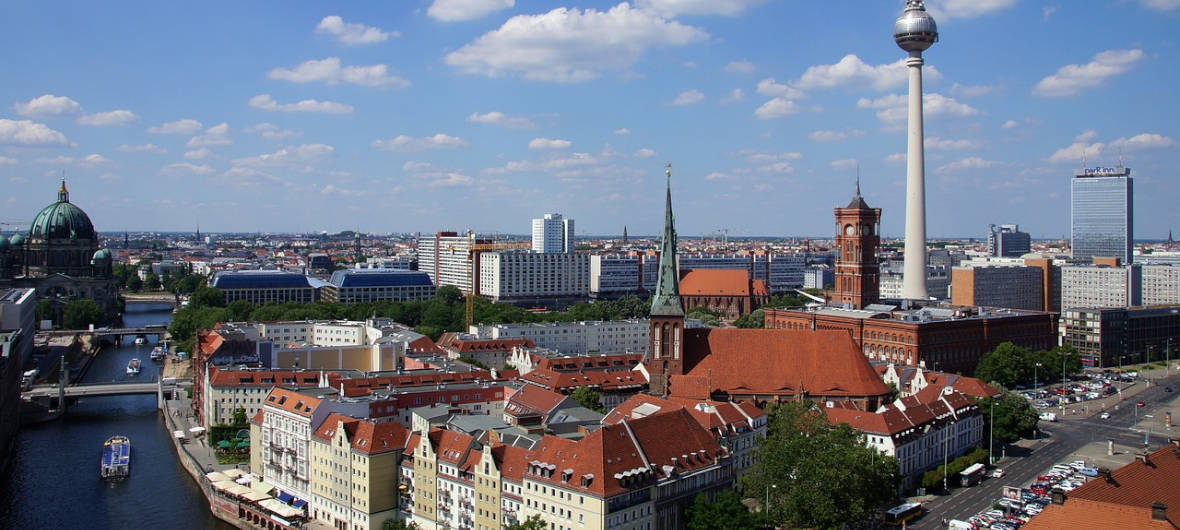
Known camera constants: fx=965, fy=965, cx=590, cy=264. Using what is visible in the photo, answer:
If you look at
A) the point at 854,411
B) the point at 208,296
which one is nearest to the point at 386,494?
the point at 854,411

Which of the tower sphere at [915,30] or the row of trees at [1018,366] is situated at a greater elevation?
the tower sphere at [915,30]

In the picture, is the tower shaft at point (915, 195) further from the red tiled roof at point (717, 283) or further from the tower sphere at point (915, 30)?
the red tiled roof at point (717, 283)

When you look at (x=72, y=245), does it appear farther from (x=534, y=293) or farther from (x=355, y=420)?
(x=355, y=420)

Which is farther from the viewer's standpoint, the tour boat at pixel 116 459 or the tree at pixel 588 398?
the tree at pixel 588 398

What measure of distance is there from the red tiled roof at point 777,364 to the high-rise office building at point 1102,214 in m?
135

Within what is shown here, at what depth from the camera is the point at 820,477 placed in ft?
129

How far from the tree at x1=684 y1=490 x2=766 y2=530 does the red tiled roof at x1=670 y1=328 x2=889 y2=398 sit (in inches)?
579

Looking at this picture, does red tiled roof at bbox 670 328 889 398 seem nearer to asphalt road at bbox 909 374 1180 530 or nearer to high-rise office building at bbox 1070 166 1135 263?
asphalt road at bbox 909 374 1180 530

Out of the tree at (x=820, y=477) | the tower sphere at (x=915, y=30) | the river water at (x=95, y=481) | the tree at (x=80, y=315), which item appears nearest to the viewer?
the tree at (x=820, y=477)

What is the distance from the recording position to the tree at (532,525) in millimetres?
35562

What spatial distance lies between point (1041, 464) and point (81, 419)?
64279 mm

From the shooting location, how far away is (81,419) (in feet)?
231

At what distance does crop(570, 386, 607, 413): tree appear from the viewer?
56.5 metres

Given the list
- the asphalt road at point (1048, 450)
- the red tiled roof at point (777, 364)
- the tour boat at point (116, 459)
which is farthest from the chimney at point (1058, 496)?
the tour boat at point (116, 459)
